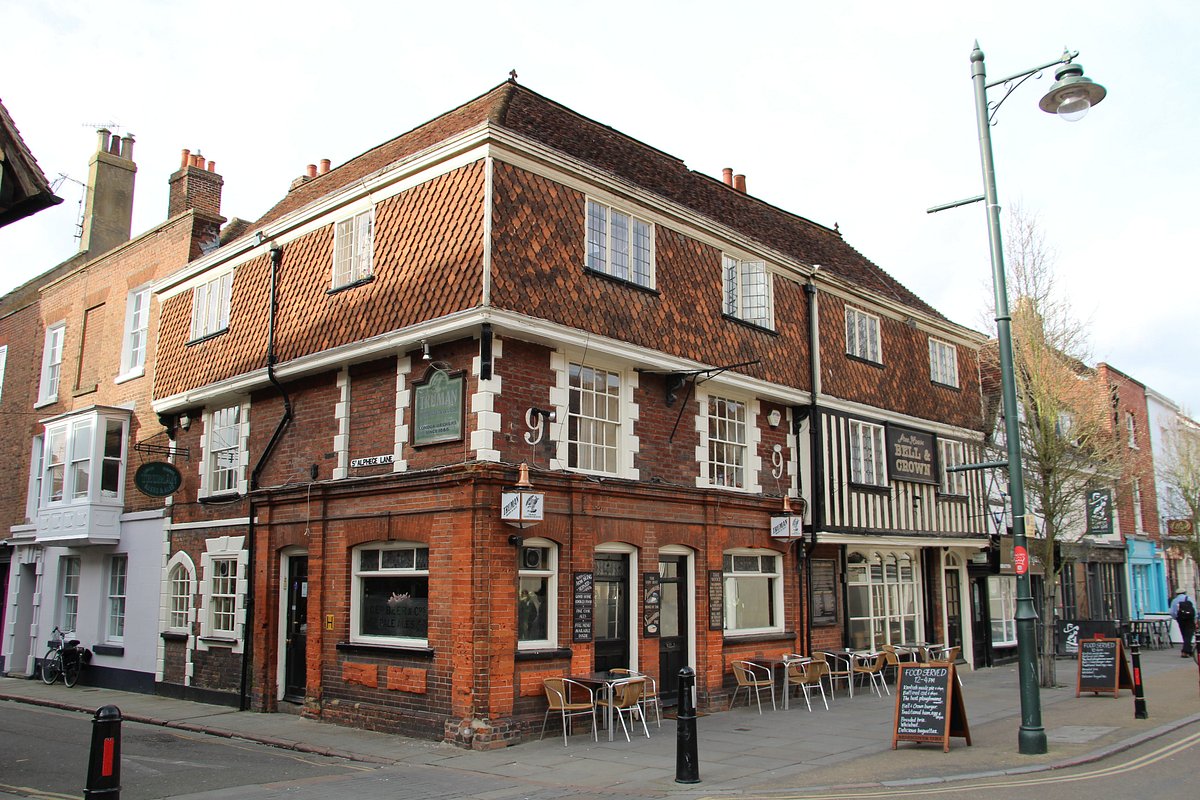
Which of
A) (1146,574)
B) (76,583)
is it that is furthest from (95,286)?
(1146,574)

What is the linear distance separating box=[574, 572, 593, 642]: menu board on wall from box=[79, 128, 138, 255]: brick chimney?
18.4 m

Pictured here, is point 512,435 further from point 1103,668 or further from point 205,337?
point 1103,668

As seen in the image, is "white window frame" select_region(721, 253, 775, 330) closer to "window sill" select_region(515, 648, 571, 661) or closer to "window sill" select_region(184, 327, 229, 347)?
"window sill" select_region(515, 648, 571, 661)

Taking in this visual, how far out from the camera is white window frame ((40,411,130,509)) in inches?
776

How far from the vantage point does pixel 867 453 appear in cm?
1925

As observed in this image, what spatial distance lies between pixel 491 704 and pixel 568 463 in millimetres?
3551

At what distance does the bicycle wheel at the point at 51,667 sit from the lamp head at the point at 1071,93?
20.8 meters

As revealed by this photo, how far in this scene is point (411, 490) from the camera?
13.3 meters

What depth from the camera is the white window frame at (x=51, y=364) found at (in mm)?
23516

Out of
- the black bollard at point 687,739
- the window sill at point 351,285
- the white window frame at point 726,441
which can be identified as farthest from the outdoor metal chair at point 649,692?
the window sill at point 351,285

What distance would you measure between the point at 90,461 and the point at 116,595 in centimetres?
287

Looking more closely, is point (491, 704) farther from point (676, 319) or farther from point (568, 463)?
point (676, 319)

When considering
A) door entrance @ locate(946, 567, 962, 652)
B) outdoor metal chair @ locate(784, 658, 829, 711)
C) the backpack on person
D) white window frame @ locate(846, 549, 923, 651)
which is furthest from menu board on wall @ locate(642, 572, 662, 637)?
the backpack on person

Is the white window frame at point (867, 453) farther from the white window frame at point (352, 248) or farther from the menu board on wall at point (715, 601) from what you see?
the white window frame at point (352, 248)
